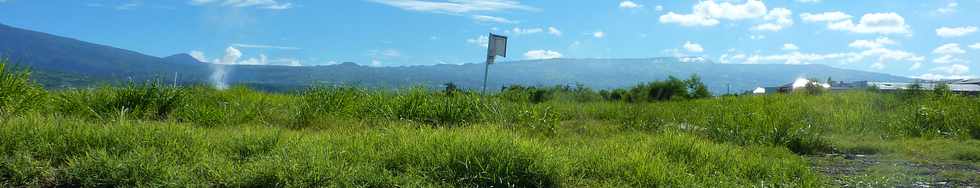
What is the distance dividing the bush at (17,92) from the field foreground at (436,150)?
0.13 ft

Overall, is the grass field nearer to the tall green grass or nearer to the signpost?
the tall green grass

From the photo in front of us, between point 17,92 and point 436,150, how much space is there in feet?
20.8

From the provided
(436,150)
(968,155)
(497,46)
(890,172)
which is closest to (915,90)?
(968,155)

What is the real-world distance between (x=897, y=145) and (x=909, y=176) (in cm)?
280

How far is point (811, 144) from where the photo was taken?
8.12 meters

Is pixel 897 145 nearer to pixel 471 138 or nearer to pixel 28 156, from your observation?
pixel 471 138

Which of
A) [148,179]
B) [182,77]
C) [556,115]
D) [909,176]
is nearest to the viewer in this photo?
[148,179]

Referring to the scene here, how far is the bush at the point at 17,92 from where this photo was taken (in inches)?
330

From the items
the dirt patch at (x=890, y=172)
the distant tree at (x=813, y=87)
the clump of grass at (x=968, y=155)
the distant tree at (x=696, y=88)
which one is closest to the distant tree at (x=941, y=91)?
the clump of grass at (x=968, y=155)

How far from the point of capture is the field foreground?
4926 millimetres

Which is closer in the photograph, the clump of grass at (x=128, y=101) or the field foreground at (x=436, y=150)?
the field foreground at (x=436, y=150)

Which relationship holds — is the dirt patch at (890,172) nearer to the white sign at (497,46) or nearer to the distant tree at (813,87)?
the white sign at (497,46)

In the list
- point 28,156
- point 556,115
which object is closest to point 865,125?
point 556,115

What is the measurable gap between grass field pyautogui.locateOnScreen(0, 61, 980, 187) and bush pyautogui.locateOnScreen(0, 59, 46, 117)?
0.03 metres
